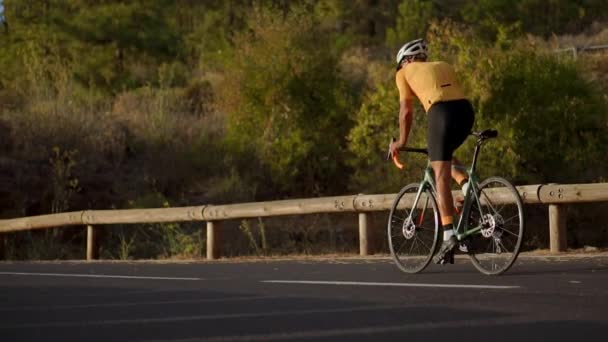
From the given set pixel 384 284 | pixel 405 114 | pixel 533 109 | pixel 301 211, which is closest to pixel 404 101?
pixel 405 114

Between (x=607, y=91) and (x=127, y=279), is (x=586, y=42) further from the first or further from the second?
(x=127, y=279)

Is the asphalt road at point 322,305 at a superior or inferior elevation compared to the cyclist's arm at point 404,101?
inferior

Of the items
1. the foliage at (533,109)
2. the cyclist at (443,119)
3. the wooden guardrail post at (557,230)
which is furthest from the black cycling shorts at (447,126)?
the foliage at (533,109)

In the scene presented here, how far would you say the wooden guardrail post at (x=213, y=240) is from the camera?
57.4 ft

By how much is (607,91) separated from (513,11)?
89.8ft

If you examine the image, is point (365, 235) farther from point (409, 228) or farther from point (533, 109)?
point (533, 109)

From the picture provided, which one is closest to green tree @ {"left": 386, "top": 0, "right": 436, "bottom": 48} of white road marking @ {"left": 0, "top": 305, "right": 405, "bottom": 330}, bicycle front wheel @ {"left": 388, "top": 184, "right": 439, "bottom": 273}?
bicycle front wheel @ {"left": 388, "top": 184, "right": 439, "bottom": 273}

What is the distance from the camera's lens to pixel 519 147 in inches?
1231

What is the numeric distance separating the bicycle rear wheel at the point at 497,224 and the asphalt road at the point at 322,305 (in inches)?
6.4

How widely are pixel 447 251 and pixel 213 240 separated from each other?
25.0 feet

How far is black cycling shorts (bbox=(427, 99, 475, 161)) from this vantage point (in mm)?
10273

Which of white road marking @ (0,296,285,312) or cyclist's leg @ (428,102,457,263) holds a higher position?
cyclist's leg @ (428,102,457,263)

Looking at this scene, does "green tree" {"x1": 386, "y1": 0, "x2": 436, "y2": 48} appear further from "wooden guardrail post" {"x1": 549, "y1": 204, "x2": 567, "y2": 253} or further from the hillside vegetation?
"wooden guardrail post" {"x1": 549, "y1": 204, "x2": 567, "y2": 253}

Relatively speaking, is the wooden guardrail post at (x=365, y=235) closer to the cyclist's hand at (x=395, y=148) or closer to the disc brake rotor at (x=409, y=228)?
the disc brake rotor at (x=409, y=228)
